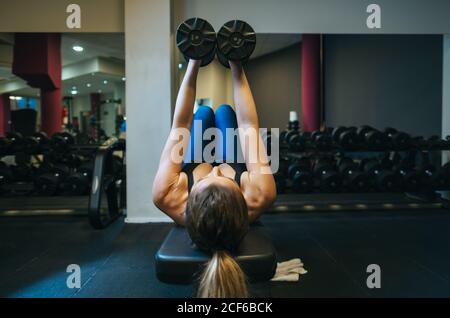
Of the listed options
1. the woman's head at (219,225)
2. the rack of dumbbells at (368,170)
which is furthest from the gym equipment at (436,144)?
the woman's head at (219,225)

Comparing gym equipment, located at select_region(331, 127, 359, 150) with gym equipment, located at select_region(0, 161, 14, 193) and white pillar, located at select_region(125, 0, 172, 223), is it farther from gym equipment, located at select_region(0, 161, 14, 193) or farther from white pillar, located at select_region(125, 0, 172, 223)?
gym equipment, located at select_region(0, 161, 14, 193)

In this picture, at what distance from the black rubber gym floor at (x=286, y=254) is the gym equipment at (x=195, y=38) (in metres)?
1.01

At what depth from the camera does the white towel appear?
60.7 inches

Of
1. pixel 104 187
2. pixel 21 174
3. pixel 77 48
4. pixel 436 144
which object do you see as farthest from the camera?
pixel 77 48

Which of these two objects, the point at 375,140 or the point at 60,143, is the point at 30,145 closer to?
the point at 60,143

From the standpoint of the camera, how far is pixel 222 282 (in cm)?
91

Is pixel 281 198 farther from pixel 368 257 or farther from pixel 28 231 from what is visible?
pixel 28 231

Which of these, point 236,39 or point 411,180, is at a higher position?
point 236,39

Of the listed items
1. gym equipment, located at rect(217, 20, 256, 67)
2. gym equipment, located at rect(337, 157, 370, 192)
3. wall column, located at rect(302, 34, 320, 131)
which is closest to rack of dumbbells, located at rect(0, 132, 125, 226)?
gym equipment, located at rect(217, 20, 256, 67)

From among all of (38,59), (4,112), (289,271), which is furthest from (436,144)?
(4,112)

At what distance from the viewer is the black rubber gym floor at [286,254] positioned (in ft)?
4.76

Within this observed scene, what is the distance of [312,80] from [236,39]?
3967 mm

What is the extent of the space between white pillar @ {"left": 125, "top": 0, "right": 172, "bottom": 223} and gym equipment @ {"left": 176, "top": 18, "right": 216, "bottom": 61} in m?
1.19
